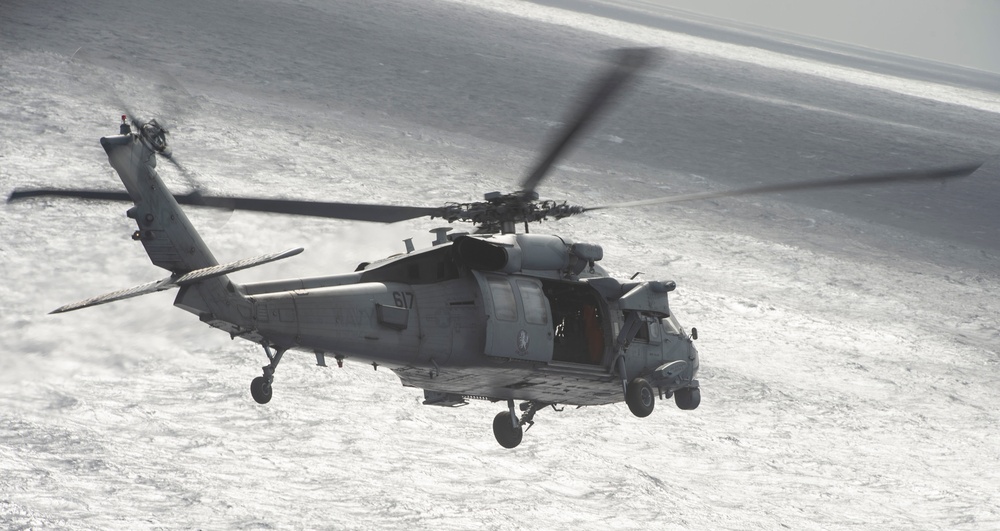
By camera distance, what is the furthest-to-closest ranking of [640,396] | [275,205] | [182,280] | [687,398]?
[687,398] < [640,396] < [275,205] < [182,280]

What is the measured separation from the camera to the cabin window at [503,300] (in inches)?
602

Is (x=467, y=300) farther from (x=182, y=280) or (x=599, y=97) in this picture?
(x=182, y=280)

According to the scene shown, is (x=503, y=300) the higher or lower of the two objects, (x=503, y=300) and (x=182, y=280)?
the lower

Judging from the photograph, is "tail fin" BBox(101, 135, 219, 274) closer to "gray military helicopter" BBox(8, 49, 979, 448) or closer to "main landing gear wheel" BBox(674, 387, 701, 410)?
"gray military helicopter" BBox(8, 49, 979, 448)

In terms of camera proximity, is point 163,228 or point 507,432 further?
point 507,432

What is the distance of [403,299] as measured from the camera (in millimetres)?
14852

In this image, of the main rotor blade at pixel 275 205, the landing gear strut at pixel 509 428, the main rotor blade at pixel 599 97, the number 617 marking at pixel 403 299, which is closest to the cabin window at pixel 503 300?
the number 617 marking at pixel 403 299

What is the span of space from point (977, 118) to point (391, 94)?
294 feet

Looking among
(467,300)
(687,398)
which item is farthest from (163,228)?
→ (687,398)

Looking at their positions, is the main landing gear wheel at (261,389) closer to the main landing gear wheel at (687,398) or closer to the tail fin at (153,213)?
the tail fin at (153,213)

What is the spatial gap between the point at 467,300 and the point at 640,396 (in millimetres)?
3419

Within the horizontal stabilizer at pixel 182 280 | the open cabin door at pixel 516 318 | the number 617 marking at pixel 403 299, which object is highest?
the horizontal stabilizer at pixel 182 280

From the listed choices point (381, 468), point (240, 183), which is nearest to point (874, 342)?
point (381, 468)

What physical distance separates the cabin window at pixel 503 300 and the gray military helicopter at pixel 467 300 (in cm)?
2
